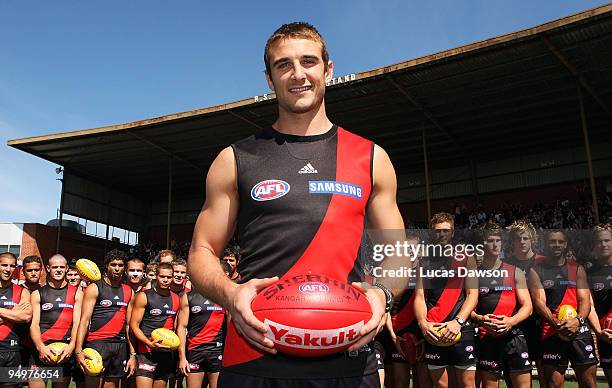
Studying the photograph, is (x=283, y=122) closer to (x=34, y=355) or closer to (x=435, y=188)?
(x=34, y=355)

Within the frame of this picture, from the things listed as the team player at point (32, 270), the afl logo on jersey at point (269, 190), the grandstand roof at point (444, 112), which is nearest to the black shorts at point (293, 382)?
the afl logo on jersey at point (269, 190)

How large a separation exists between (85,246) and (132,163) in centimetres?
817

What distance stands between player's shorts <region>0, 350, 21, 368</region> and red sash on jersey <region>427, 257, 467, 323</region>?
7.04 metres

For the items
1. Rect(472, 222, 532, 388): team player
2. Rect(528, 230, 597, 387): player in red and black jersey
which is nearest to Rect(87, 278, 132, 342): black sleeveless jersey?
Rect(472, 222, 532, 388): team player

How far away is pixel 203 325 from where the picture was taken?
9648 millimetres

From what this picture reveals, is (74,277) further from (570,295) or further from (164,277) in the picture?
(570,295)

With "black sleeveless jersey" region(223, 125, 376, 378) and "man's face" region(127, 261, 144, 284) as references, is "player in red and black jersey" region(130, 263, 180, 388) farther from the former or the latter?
"black sleeveless jersey" region(223, 125, 376, 378)

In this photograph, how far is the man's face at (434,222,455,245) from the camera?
7.91 metres

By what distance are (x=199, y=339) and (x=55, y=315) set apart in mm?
2627

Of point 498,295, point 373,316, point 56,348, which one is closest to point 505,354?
point 498,295

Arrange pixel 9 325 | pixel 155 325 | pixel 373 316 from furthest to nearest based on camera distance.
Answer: pixel 155 325 → pixel 9 325 → pixel 373 316

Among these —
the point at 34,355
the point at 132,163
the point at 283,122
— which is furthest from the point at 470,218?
the point at 283,122

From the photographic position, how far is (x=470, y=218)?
30.0m

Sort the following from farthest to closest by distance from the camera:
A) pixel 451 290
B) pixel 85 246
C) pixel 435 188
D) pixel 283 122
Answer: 1. pixel 85 246
2. pixel 435 188
3. pixel 451 290
4. pixel 283 122
